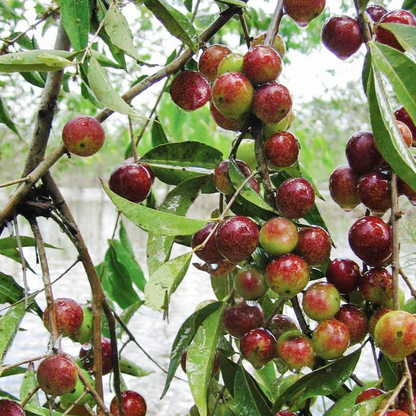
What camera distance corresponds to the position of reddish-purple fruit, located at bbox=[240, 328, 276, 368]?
0.36 m

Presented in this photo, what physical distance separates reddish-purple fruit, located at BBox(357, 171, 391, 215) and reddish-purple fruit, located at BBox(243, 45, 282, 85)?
3.7 inches

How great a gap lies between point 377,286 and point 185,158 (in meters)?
0.18

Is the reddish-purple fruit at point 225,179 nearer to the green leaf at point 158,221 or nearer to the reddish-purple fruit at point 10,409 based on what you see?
the green leaf at point 158,221

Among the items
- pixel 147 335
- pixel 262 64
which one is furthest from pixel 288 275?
pixel 147 335

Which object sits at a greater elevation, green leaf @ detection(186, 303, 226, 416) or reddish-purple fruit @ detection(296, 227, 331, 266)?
reddish-purple fruit @ detection(296, 227, 331, 266)

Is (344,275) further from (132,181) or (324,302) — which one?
(132,181)

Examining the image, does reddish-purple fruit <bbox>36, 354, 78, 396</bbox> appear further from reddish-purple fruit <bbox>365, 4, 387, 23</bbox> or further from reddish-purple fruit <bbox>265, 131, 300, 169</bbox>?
reddish-purple fruit <bbox>365, 4, 387, 23</bbox>

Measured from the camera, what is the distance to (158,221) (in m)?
0.33

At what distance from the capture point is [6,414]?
0.33 metres

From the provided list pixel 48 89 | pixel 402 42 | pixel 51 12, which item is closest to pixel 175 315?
pixel 51 12

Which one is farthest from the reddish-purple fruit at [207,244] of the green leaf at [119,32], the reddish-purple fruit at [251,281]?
the green leaf at [119,32]

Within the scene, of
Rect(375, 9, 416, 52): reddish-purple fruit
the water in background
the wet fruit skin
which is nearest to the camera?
the wet fruit skin

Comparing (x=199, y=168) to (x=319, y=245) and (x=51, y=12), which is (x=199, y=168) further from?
(x=51, y=12)

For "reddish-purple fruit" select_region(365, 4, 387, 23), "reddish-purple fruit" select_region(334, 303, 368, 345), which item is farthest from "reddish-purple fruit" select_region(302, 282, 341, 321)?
"reddish-purple fruit" select_region(365, 4, 387, 23)
